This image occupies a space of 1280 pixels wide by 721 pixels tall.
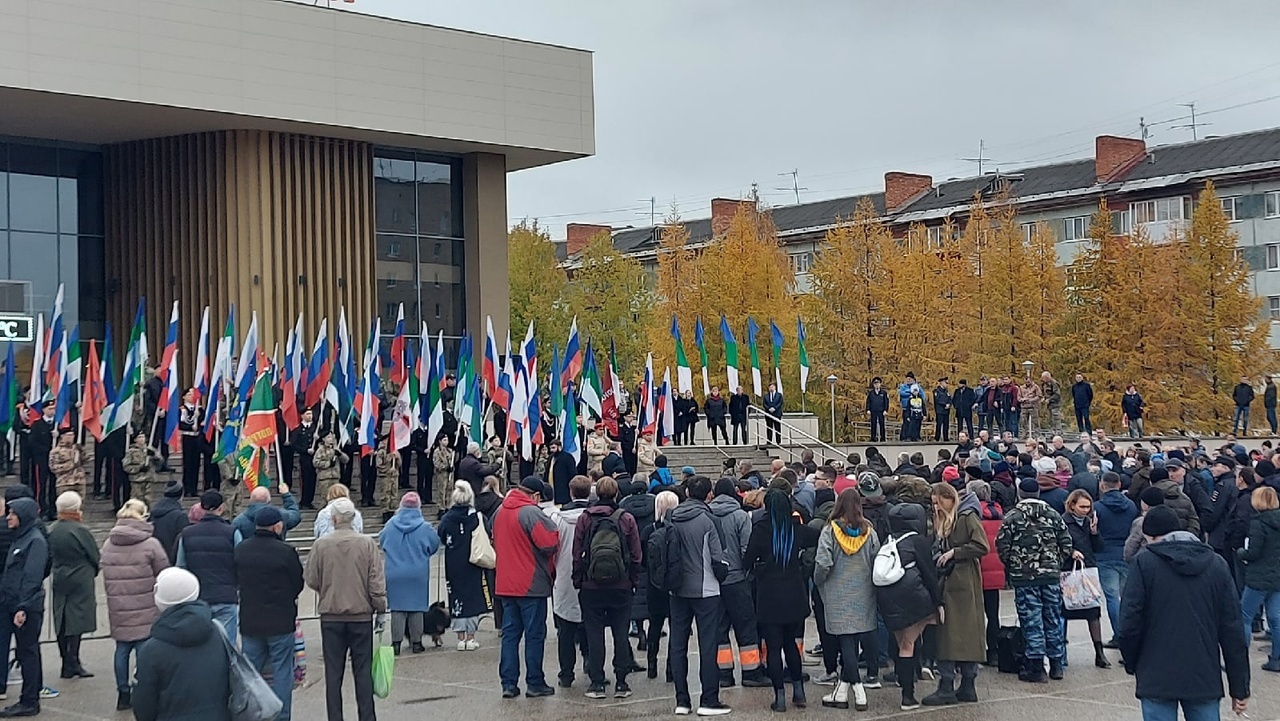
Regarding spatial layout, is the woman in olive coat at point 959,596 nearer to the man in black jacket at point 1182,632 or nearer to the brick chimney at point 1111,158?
the man in black jacket at point 1182,632

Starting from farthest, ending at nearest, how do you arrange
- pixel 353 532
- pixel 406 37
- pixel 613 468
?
1. pixel 406 37
2. pixel 613 468
3. pixel 353 532

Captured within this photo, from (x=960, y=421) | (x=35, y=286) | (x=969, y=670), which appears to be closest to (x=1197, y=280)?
(x=960, y=421)

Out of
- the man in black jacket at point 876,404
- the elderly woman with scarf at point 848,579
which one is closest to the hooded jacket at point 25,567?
the elderly woman with scarf at point 848,579

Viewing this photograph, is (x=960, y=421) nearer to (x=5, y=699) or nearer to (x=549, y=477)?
(x=549, y=477)

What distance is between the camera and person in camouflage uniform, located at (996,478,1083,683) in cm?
1287

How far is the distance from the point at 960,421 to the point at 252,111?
710 inches

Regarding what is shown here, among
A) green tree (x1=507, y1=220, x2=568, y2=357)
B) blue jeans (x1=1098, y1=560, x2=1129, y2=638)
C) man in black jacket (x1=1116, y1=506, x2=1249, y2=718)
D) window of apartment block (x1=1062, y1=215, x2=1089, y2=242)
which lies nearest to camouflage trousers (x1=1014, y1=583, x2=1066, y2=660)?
blue jeans (x1=1098, y1=560, x2=1129, y2=638)

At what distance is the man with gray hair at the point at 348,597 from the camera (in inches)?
433

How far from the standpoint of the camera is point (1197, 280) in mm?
47531

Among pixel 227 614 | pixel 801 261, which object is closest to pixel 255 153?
pixel 227 614

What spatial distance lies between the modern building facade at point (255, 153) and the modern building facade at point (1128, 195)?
20.2 meters

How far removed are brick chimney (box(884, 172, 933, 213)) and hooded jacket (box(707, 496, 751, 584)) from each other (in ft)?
198

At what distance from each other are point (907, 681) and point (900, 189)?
61.2 metres

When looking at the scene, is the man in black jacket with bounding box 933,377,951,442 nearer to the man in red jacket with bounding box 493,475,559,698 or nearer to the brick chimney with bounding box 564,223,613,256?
the man in red jacket with bounding box 493,475,559,698
